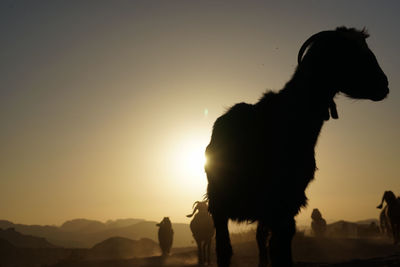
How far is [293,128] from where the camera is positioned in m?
5.22

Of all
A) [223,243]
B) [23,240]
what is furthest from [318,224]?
[23,240]

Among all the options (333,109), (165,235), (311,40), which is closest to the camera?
(333,109)

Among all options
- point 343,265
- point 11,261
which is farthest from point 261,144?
point 11,261

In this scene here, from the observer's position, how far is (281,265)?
4.94m

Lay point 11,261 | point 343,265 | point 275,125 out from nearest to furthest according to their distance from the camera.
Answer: point 275,125, point 343,265, point 11,261

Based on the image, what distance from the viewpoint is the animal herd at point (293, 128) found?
5.00 m

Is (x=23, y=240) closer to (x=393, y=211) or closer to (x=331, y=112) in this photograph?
(x=393, y=211)

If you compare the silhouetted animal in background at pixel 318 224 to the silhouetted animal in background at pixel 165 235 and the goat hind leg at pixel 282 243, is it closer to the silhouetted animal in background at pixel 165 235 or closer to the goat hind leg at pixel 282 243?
the silhouetted animal in background at pixel 165 235

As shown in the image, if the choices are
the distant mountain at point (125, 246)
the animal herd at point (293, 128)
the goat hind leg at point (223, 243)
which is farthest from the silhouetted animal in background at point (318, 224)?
the animal herd at point (293, 128)

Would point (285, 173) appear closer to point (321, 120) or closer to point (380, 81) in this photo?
point (321, 120)

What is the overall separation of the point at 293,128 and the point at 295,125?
4cm

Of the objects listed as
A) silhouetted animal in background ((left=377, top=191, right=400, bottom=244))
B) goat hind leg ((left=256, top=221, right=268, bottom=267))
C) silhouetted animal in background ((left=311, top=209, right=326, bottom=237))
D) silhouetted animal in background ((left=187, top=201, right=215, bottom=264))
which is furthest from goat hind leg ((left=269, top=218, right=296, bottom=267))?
silhouetted animal in background ((left=311, top=209, right=326, bottom=237))

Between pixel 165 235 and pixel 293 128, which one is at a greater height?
pixel 293 128

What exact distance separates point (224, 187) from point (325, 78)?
216cm
